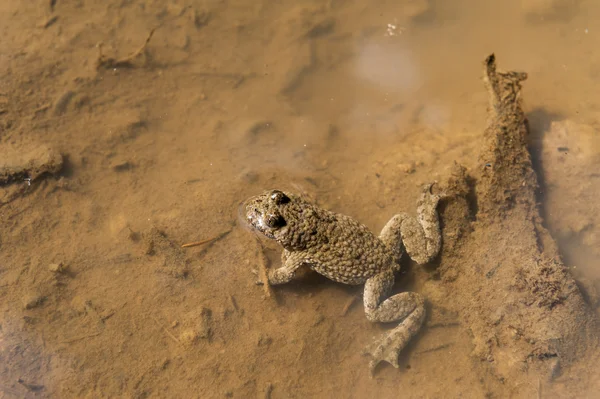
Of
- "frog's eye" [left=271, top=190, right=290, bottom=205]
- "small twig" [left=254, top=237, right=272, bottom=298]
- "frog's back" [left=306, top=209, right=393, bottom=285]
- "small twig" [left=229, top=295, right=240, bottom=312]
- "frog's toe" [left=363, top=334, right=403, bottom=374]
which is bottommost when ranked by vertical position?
"frog's toe" [left=363, top=334, right=403, bottom=374]

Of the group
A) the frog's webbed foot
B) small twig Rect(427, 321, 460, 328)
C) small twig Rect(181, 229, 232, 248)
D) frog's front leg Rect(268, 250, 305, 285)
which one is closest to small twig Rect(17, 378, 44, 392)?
small twig Rect(181, 229, 232, 248)

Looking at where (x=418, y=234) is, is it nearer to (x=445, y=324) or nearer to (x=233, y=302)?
(x=445, y=324)

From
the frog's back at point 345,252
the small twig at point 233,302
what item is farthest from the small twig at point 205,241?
the frog's back at point 345,252

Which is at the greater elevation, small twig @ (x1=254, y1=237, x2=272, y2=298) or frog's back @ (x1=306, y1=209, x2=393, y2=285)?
frog's back @ (x1=306, y1=209, x2=393, y2=285)

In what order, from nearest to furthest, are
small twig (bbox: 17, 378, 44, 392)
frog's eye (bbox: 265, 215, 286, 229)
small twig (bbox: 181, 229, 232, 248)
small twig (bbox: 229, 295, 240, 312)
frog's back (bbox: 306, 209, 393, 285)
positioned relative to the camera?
1. small twig (bbox: 17, 378, 44, 392)
2. frog's eye (bbox: 265, 215, 286, 229)
3. frog's back (bbox: 306, 209, 393, 285)
4. small twig (bbox: 229, 295, 240, 312)
5. small twig (bbox: 181, 229, 232, 248)

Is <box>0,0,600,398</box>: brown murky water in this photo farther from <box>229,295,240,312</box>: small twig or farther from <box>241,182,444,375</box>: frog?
<box>241,182,444,375</box>: frog

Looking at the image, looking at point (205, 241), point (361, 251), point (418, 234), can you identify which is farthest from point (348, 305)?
point (205, 241)
